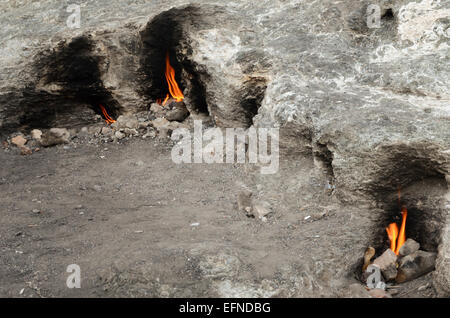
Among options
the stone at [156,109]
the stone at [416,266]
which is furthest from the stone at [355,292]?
the stone at [156,109]

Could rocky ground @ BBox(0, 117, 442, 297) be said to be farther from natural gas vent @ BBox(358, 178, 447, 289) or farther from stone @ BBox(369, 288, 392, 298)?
natural gas vent @ BBox(358, 178, 447, 289)

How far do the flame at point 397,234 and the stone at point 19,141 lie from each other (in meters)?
4.84

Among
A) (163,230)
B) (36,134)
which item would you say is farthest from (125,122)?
(163,230)

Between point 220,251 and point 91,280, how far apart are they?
3.56 ft

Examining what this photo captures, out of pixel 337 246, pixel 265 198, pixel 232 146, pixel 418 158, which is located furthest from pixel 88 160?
pixel 418 158

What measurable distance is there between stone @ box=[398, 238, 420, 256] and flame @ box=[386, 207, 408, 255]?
46 millimetres

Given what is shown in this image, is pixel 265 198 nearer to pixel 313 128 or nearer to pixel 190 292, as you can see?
pixel 313 128

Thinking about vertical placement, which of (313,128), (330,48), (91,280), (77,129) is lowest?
(77,129)

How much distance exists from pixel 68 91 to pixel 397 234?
16.1 ft

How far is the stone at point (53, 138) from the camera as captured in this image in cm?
727

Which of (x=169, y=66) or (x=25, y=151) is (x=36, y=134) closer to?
(x=25, y=151)

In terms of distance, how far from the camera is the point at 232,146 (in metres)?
6.61

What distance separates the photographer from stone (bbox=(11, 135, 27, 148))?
723cm

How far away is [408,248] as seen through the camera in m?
5.02
